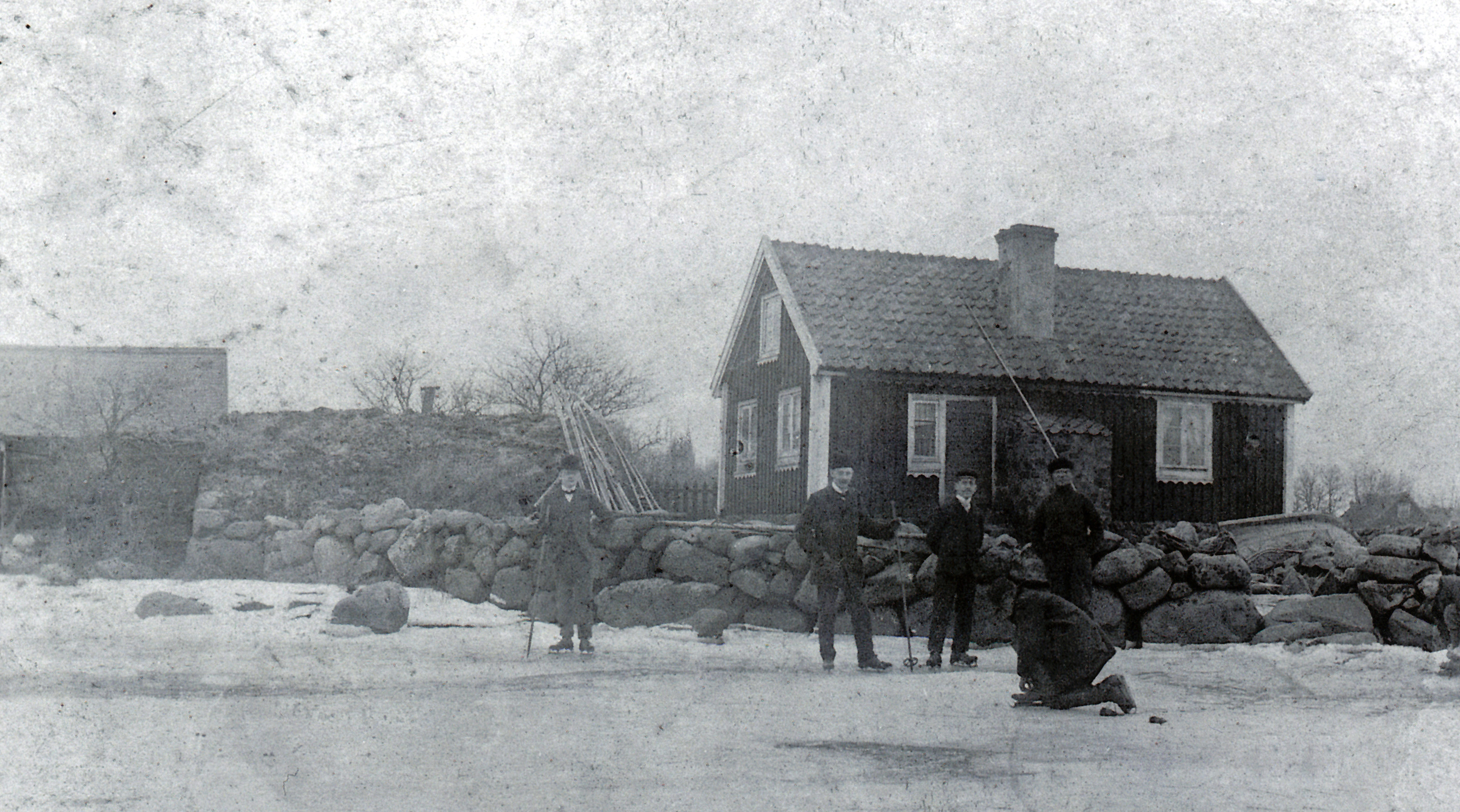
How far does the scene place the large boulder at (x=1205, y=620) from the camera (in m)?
13.4

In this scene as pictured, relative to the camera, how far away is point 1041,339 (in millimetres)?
23172

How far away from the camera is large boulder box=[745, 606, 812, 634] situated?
14406 mm

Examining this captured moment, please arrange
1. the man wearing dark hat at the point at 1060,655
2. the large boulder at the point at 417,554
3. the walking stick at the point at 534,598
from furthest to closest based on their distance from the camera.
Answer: the large boulder at the point at 417,554
the walking stick at the point at 534,598
the man wearing dark hat at the point at 1060,655

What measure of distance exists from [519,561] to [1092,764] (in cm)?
999

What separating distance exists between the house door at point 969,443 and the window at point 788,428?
8.57 feet

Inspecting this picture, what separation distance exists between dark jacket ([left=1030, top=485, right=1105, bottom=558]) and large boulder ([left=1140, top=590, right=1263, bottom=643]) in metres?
1.76

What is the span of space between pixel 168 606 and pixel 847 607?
762 cm

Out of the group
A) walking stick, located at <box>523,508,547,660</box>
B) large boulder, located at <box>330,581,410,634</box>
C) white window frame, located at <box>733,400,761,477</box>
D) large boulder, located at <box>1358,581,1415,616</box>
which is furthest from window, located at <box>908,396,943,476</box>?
large boulder, located at <box>330,581,410,634</box>

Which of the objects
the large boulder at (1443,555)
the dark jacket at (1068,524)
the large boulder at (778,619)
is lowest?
the large boulder at (778,619)

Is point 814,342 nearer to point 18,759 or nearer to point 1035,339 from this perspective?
point 1035,339

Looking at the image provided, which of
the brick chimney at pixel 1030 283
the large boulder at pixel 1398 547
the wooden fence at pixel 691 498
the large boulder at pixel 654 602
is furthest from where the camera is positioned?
the wooden fence at pixel 691 498

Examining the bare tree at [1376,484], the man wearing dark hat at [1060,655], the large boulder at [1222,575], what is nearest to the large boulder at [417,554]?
the large boulder at [1222,575]

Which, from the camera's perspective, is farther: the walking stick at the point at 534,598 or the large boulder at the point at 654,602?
the large boulder at the point at 654,602

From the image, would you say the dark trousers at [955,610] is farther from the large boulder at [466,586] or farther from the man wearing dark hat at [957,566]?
the large boulder at [466,586]
